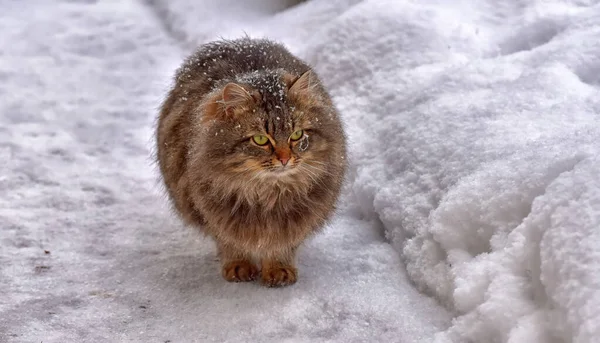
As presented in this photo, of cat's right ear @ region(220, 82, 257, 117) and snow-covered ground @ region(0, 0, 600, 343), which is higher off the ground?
cat's right ear @ region(220, 82, 257, 117)

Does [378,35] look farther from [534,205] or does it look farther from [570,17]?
[534,205]

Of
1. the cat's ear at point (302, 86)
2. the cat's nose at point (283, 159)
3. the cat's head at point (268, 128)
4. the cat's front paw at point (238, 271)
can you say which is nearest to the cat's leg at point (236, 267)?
the cat's front paw at point (238, 271)

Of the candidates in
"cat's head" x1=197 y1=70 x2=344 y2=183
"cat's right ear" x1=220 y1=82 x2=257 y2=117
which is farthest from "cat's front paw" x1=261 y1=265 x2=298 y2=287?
"cat's right ear" x1=220 y1=82 x2=257 y2=117

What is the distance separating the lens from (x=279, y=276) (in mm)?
2895

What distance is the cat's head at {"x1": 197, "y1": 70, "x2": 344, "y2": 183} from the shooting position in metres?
2.54

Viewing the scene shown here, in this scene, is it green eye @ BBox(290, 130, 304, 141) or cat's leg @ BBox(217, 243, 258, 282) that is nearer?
green eye @ BBox(290, 130, 304, 141)

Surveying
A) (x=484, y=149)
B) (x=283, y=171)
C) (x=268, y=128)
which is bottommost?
(x=484, y=149)

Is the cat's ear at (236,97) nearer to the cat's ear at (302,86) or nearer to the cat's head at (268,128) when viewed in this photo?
the cat's head at (268,128)

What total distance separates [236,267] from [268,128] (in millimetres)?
746

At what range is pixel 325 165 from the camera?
2748 millimetres

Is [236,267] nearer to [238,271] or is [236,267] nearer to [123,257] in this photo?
[238,271]

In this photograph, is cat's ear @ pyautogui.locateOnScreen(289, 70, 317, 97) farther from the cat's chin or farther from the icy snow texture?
the icy snow texture

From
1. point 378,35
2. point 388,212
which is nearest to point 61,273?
point 388,212

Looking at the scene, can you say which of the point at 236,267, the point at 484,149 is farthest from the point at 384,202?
the point at 236,267
